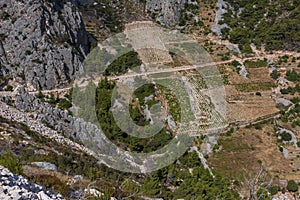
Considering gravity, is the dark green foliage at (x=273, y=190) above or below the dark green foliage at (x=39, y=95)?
below

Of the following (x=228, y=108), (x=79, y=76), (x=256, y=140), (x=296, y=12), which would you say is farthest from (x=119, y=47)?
(x=296, y=12)

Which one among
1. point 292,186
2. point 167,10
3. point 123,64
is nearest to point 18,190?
point 292,186

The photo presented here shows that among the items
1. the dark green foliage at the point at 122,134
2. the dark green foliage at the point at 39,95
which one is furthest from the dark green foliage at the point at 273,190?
the dark green foliage at the point at 39,95

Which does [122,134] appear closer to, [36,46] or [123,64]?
[123,64]

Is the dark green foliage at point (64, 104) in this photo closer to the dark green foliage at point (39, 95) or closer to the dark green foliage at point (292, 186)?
the dark green foliage at point (39, 95)

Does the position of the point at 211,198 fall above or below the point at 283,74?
above

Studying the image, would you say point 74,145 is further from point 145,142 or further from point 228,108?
point 228,108

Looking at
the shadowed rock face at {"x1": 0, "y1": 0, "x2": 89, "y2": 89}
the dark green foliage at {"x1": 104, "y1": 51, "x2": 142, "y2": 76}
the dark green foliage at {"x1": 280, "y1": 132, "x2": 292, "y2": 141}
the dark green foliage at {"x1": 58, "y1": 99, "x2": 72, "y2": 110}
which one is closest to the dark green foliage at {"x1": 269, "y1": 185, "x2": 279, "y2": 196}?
the dark green foliage at {"x1": 280, "y1": 132, "x2": 292, "y2": 141}
